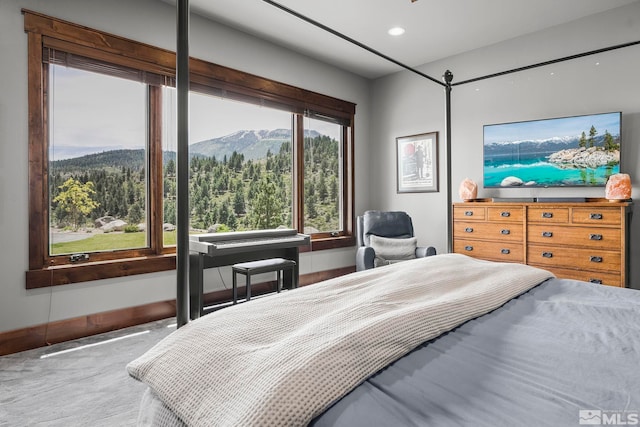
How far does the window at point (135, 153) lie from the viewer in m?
2.75

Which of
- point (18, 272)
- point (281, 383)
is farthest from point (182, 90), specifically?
point (18, 272)

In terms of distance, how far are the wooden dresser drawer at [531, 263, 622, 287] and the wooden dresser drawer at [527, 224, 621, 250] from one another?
0.76ft

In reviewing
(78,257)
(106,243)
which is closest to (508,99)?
(106,243)

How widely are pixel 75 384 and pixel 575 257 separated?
3.92m

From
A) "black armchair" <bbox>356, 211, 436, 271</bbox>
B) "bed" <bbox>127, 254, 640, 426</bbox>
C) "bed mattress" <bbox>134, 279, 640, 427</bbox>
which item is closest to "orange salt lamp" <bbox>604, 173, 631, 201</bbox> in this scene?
"black armchair" <bbox>356, 211, 436, 271</bbox>

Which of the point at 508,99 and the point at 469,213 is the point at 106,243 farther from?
the point at 508,99

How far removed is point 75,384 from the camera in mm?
2107

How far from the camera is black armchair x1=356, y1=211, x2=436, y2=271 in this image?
12.9 ft

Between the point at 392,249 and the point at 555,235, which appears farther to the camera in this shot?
the point at 392,249

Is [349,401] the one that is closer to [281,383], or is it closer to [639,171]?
[281,383]

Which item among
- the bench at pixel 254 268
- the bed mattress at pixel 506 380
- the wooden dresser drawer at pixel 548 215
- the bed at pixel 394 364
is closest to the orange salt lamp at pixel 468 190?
the wooden dresser drawer at pixel 548 215

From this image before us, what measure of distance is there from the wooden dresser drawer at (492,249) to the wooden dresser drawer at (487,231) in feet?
0.17

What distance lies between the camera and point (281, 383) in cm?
73

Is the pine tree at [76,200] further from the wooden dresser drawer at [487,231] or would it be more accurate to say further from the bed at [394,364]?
the wooden dresser drawer at [487,231]
